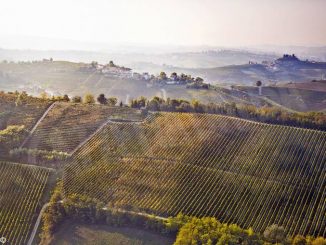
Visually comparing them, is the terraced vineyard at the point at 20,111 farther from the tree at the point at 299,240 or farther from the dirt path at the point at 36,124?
the tree at the point at 299,240

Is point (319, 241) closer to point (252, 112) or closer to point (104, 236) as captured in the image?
point (104, 236)

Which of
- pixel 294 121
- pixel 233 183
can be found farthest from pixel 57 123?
pixel 294 121

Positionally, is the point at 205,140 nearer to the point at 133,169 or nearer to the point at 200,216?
the point at 133,169

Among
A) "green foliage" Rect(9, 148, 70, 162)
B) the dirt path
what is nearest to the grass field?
"green foliage" Rect(9, 148, 70, 162)

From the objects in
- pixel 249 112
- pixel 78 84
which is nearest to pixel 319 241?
pixel 249 112

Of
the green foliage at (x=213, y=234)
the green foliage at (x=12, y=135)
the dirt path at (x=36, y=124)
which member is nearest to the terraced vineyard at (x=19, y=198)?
the green foliage at (x=12, y=135)
